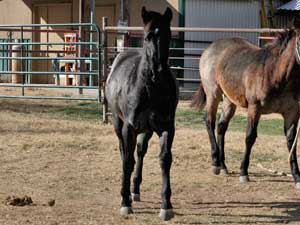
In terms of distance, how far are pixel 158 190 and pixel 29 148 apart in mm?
3223

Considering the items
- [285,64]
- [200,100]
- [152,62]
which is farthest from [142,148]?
[200,100]

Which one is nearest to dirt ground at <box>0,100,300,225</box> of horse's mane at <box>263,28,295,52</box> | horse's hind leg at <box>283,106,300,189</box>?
horse's hind leg at <box>283,106,300,189</box>

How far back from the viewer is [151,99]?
5.88 meters

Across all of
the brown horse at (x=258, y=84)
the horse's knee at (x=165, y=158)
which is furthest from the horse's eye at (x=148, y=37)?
the brown horse at (x=258, y=84)

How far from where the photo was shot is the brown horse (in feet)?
24.4

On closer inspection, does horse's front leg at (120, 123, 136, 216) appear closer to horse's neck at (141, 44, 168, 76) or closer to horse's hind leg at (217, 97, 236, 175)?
horse's neck at (141, 44, 168, 76)

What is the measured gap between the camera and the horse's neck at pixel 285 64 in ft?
24.2

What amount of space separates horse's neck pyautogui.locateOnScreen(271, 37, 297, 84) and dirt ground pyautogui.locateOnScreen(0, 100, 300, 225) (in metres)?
1.30

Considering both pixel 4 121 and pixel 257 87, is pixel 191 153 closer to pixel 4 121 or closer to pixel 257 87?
pixel 257 87

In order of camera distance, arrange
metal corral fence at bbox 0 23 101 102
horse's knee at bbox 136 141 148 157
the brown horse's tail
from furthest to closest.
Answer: metal corral fence at bbox 0 23 101 102
the brown horse's tail
horse's knee at bbox 136 141 148 157

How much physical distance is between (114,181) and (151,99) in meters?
2.03

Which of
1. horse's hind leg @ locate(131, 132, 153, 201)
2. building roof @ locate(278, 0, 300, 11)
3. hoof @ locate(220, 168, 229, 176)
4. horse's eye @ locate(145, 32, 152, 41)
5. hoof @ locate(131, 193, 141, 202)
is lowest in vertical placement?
hoof @ locate(220, 168, 229, 176)

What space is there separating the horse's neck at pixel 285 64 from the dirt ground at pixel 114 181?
4.25ft

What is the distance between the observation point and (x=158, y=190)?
718 cm
